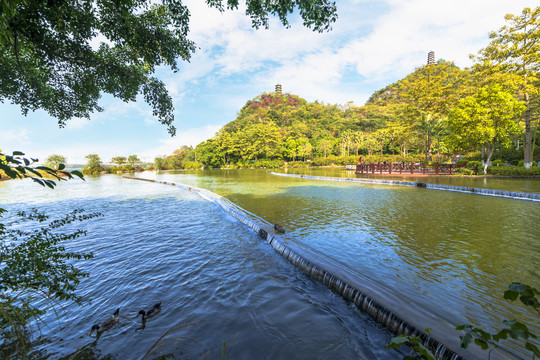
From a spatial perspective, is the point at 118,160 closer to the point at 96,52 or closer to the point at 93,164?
the point at 93,164

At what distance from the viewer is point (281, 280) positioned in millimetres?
4605

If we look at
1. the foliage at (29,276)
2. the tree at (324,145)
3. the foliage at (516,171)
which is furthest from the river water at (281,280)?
the tree at (324,145)

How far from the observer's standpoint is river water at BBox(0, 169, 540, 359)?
120 inches

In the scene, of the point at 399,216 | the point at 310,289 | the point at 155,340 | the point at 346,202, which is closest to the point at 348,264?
the point at 310,289

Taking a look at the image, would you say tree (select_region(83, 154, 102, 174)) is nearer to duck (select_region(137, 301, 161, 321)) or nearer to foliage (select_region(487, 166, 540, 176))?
duck (select_region(137, 301, 161, 321))

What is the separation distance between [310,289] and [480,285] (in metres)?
2.92

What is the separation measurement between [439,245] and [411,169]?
22.8m

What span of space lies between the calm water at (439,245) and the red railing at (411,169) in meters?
15.1

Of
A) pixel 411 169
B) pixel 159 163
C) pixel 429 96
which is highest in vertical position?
pixel 429 96

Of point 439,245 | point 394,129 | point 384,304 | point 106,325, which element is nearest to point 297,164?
point 394,129

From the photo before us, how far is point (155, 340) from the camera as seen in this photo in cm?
305

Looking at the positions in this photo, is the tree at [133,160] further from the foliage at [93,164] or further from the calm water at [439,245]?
the calm water at [439,245]

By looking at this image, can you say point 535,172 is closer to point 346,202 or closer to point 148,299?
point 346,202

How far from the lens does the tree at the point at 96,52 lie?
481 centimetres
